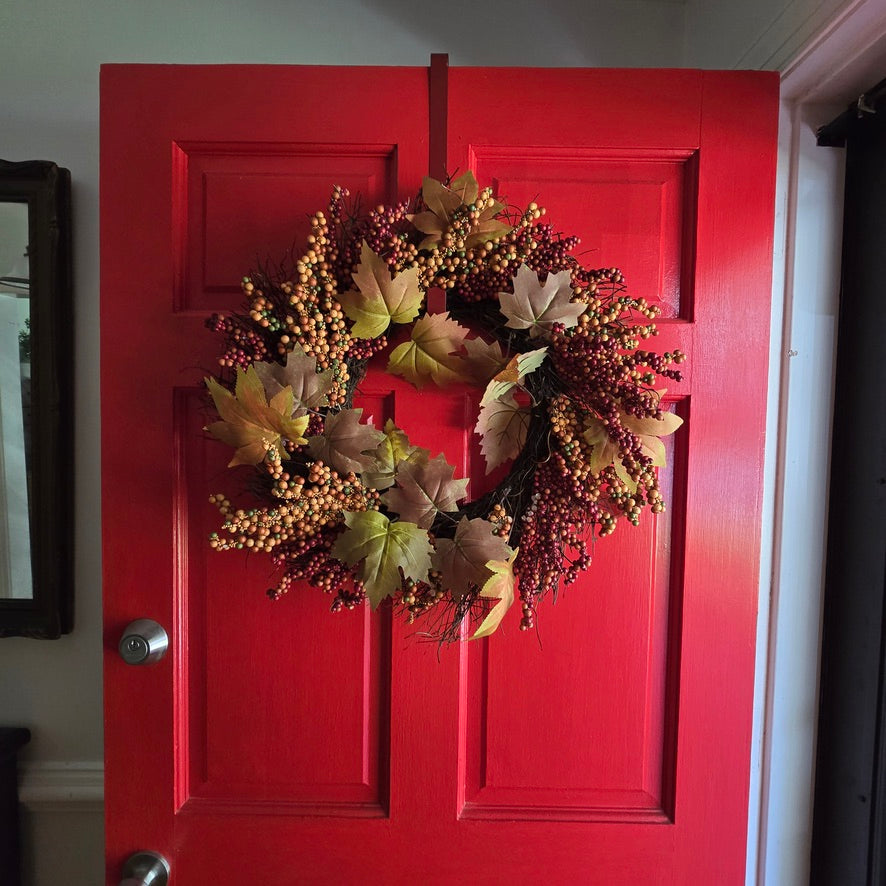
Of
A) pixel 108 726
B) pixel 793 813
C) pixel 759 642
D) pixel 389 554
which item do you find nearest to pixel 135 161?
pixel 389 554

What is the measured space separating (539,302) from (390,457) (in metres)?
0.29

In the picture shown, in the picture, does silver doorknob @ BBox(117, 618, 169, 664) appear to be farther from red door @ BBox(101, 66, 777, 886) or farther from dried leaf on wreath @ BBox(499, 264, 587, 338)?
dried leaf on wreath @ BBox(499, 264, 587, 338)

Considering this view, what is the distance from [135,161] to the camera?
2.67 feet

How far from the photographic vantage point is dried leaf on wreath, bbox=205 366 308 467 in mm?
694

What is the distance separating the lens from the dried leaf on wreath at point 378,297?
72cm

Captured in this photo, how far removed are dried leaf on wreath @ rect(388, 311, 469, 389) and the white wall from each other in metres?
0.64

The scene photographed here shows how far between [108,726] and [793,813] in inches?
43.4

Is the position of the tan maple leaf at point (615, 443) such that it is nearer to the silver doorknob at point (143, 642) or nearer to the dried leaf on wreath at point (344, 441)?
the dried leaf on wreath at point (344, 441)

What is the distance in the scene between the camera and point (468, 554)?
74 cm

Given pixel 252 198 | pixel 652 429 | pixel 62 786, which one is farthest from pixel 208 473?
pixel 62 786

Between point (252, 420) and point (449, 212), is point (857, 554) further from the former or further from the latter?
point (252, 420)

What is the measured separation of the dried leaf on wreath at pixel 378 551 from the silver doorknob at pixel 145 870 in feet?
1.87

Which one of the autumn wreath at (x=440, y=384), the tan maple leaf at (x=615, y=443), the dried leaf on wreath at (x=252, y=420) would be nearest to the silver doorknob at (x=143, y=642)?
the autumn wreath at (x=440, y=384)

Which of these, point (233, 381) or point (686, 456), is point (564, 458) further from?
point (233, 381)
